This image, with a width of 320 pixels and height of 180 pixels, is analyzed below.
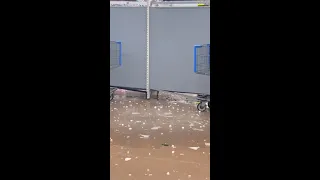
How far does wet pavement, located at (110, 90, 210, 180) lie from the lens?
242 cm

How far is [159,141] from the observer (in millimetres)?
3211

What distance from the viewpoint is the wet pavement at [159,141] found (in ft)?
7.93
